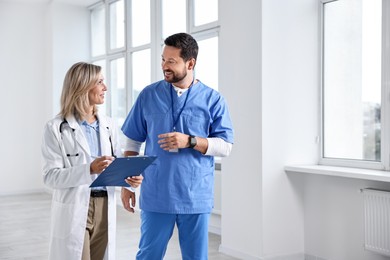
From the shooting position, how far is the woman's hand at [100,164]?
2016 mm

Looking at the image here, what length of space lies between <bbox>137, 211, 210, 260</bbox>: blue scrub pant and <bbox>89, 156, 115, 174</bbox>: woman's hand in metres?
0.38

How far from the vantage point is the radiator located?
3.44 meters

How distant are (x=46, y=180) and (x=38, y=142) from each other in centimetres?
678

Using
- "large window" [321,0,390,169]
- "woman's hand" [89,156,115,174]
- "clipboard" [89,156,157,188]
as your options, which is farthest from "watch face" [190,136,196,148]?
"large window" [321,0,390,169]

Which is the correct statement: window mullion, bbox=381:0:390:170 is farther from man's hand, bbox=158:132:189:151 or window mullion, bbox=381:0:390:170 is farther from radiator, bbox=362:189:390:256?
man's hand, bbox=158:132:189:151

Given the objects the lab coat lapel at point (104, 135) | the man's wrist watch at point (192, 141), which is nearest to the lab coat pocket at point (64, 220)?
the lab coat lapel at point (104, 135)

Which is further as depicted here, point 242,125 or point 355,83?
point 242,125

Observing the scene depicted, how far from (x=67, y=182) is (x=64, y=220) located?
166 mm

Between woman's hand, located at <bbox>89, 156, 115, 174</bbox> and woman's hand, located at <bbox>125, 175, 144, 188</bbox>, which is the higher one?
woman's hand, located at <bbox>89, 156, 115, 174</bbox>

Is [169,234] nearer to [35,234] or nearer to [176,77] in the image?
[176,77]

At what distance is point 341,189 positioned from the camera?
3.87 metres

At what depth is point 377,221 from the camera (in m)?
3.50

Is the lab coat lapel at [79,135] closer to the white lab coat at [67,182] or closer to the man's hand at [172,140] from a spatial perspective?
the white lab coat at [67,182]

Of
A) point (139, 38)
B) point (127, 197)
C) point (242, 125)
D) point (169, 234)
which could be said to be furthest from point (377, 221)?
point (139, 38)
